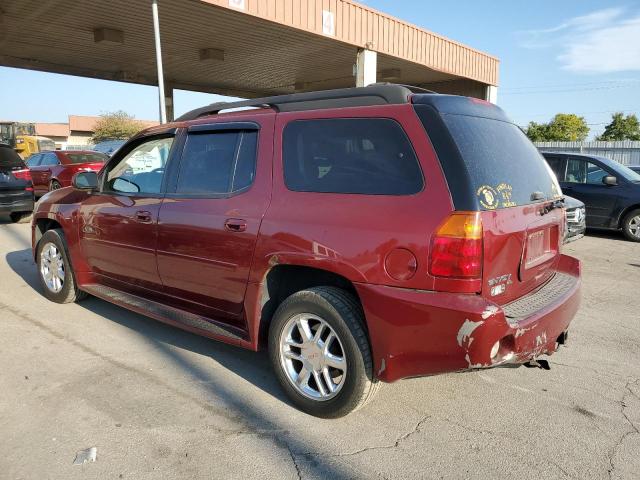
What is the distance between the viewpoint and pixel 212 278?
11.6 feet

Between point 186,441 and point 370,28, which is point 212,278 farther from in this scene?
point 370,28

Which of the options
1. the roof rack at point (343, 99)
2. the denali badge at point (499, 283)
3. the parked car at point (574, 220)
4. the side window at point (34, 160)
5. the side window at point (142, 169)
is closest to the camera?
the denali badge at point (499, 283)

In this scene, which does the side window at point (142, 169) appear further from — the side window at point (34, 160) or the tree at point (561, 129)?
the tree at point (561, 129)

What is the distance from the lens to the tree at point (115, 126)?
5947 centimetres

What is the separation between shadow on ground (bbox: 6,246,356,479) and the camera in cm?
279

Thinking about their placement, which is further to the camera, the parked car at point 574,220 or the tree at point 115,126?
the tree at point 115,126

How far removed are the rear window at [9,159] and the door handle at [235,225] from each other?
30.4ft

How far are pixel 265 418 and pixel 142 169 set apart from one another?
8.27ft

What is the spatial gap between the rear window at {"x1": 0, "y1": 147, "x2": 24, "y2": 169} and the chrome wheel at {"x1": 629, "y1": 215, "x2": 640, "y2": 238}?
12408mm

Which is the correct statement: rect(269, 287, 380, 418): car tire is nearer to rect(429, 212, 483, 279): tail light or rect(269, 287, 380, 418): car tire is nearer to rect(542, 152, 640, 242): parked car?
rect(429, 212, 483, 279): tail light

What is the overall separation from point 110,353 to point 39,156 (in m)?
13.6

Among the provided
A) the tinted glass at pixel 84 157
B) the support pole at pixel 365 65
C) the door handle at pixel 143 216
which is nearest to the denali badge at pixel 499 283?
the door handle at pixel 143 216

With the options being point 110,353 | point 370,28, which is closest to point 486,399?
point 110,353

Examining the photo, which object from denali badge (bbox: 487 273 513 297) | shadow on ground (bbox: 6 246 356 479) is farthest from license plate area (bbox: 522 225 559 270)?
shadow on ground (bbox: 6 246 356 479)
